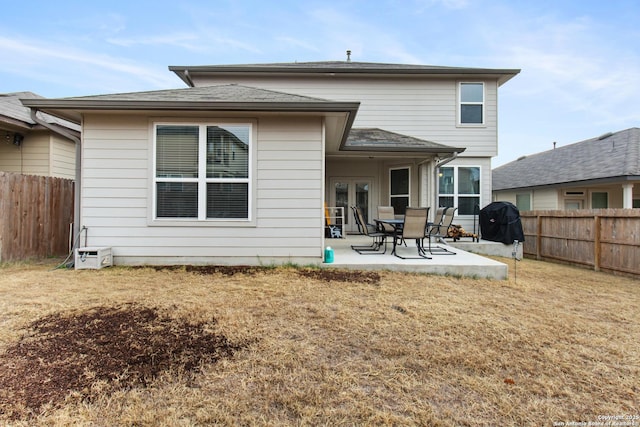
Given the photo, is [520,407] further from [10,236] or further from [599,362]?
[10,236]

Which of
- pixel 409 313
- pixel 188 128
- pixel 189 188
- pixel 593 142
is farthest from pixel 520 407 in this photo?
pixel 593 142

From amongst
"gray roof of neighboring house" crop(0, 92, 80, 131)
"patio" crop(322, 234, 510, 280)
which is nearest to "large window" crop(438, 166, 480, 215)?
"patio" crop(322, 234, 510, 280)

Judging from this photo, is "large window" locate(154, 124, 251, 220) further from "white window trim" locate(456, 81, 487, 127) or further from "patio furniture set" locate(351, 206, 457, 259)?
"white window trim" locate(456, 81, 487, 127)

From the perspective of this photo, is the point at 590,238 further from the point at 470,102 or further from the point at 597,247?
the point at 470,102

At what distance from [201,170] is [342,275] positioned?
2.94 meters

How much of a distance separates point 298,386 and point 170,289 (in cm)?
281

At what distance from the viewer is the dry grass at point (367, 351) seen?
1.74m

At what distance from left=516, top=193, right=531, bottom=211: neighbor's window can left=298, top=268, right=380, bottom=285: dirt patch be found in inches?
496

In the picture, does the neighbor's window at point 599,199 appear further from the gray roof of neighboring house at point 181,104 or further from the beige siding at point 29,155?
the beige siding at point 29,155

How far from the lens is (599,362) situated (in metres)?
2.35

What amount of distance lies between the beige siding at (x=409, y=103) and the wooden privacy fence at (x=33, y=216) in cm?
580

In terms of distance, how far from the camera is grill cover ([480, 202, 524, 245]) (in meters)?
8.45

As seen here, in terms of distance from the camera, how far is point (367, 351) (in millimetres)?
2477

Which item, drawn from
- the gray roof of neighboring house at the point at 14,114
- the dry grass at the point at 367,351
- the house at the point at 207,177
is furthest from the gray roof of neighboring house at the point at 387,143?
the gray roof of neighboring house at the point at 14,114
